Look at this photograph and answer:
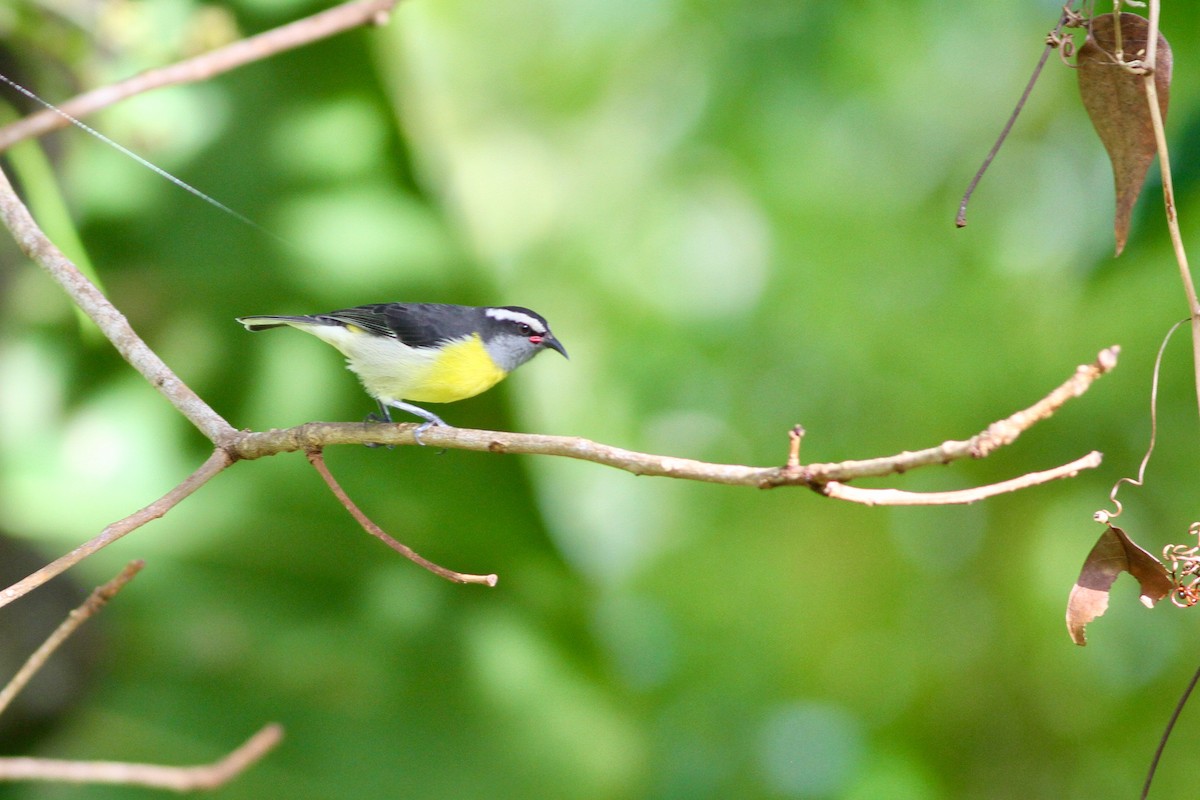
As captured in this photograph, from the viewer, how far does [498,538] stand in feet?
6.84

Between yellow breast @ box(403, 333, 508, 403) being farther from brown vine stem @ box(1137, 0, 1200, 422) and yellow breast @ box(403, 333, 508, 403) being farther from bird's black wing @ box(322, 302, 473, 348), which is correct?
brown vine stem @ box(1137, 0, 1200, 422)

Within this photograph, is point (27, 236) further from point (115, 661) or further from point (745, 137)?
point (745, 137)

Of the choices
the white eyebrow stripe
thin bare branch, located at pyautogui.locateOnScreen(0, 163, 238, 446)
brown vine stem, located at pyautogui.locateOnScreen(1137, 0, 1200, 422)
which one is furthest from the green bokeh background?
brown vine stem, located at pyautogui.locateOnScreen(1137, 0, 1200, 422)

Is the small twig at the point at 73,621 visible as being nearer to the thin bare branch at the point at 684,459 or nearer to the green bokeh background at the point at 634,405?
the thin bare branch at the point at 684,459

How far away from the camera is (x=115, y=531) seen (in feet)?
2.61

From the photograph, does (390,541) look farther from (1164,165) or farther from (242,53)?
(1164,165)

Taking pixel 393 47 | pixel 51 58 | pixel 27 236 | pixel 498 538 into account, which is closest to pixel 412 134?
pixel 393 47

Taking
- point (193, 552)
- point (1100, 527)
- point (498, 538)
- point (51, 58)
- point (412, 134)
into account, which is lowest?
point (193, 552)

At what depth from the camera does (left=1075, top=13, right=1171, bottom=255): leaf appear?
2.85ft

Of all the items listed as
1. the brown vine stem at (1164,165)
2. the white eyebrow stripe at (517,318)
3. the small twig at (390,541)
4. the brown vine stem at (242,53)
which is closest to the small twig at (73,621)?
the small twig at (390,541)

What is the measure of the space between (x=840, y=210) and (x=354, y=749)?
147 cm

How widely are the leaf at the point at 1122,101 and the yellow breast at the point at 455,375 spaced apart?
64 cm

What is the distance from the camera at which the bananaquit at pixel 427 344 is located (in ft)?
3.72

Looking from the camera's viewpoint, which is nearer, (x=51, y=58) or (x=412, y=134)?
(x=51, y=58)
